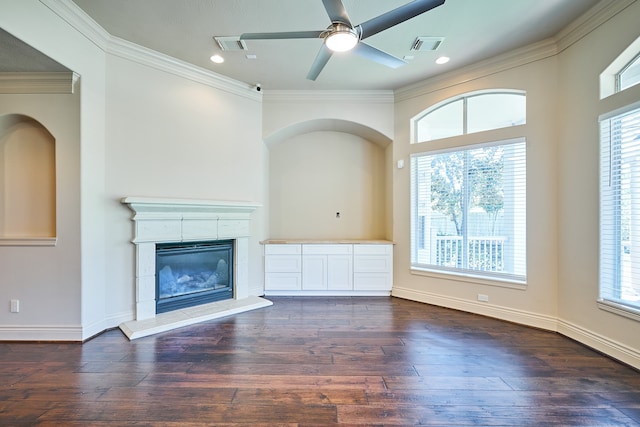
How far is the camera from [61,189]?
288 cm

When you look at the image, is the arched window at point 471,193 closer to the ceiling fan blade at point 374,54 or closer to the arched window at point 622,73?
the arched window at point 622,73

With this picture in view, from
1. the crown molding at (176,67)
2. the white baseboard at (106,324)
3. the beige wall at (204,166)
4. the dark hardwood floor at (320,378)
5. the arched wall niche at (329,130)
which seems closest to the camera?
the dark hardwood floor at (320,378)

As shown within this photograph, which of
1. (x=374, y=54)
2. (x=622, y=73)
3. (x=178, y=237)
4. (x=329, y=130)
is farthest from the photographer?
(x=329, y=130)

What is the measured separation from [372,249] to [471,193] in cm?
168

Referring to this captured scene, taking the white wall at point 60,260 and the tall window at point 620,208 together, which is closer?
the tall window at point 620,208

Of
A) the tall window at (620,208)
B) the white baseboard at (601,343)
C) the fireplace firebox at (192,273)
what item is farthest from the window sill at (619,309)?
the fireplace firebox at (192,273)

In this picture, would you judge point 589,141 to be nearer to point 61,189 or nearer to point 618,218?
point 618,218

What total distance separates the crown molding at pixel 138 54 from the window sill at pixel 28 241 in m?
2.17

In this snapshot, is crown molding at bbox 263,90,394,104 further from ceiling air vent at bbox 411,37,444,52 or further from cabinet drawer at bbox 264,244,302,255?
cabinet drawer at bbox 264,244,302,255

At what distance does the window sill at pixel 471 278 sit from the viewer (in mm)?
3481

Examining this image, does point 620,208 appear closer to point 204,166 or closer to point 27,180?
point 204,166

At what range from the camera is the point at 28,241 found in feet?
9.37

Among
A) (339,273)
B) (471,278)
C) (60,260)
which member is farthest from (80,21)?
(471,278)

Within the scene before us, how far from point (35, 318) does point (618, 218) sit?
589 cm
